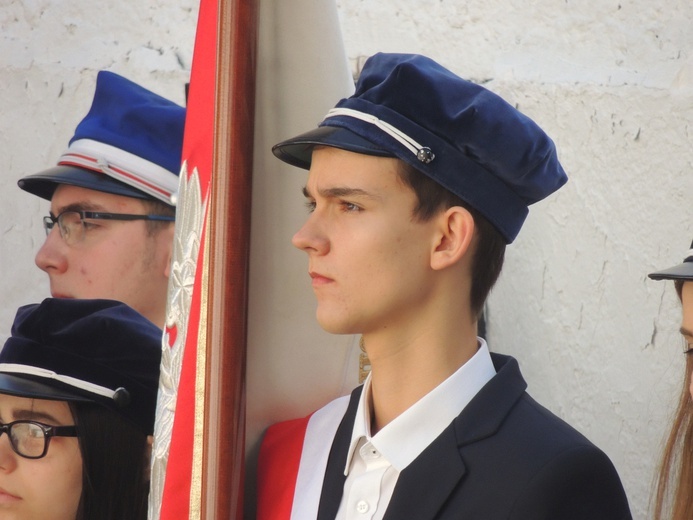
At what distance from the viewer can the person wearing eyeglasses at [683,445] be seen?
187 centimetres

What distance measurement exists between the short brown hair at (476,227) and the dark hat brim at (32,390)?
2.58ft

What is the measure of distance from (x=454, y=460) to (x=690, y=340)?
Answer: 0.57 meters

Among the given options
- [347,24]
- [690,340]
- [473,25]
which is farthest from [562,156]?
[690,340]

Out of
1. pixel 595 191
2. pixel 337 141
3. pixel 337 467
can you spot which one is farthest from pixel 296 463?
pixel 595 191

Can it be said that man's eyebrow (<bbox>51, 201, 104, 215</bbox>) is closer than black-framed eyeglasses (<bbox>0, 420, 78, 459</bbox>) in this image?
No

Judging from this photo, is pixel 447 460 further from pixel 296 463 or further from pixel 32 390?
pixel 32 390

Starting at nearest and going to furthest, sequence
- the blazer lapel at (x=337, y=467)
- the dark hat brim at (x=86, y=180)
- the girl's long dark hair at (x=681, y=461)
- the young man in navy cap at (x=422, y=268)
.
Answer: the young man in navy cap at (x=422, y=268)
the blazer lapel at (x=337, y=467)
the girl's long dark hair at (x=681, y=461)
the dark hat brim at (x=86, y=180)

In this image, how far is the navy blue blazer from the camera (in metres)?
1.50

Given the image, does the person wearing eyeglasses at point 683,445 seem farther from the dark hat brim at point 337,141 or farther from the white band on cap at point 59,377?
the white band on cap at point 59,377

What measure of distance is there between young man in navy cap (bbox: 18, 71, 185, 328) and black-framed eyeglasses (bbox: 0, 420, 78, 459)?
0.68m

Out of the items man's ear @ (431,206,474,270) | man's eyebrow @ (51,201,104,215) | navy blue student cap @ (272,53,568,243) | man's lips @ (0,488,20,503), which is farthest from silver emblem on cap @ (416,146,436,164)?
man's eyebrow @ (51,201,104,215)

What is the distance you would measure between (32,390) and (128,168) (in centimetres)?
86

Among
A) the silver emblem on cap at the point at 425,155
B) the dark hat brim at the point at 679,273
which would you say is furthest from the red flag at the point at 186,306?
the dark hat brim at the point at 679,273

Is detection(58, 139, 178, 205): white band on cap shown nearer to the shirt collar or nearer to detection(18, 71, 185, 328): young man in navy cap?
detection(18, 71, 185, 328): young man in navy cap
